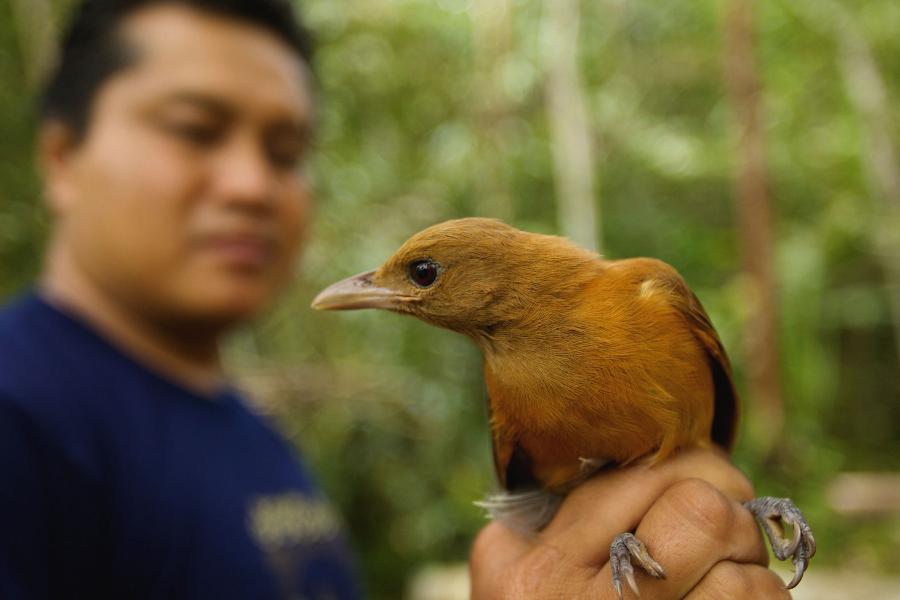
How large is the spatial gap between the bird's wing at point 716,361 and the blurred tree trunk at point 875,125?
258 inches

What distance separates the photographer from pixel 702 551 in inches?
50.6

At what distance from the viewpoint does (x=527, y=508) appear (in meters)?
1.68

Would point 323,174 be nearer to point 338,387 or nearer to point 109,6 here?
point 338,387

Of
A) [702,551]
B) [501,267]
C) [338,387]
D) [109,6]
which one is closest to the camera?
[702,551]

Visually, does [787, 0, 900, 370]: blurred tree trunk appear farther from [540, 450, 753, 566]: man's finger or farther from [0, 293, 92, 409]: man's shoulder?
[0, 293, 92, 409]: man's shoulder

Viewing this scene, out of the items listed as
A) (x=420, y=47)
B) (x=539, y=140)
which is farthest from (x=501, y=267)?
(x=420, y=47)

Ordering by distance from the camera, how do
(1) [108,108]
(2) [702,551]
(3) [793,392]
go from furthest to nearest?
1. (3) [793,392]
2. (1) [108,108]
3. (2) [702,551]

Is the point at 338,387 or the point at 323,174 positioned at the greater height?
the point at 323,174

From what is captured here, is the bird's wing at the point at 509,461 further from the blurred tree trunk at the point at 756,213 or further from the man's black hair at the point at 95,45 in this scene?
the blurred tree trunk at the point at 756,213

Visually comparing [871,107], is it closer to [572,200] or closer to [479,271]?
[572,200]

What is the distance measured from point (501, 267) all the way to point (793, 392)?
5.27 meters

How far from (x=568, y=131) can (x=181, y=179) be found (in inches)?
147

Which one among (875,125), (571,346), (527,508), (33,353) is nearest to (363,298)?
(571,346)

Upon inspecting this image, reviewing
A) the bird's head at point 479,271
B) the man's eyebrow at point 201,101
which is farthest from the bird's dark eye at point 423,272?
the man's eyebrow at point 201,101
